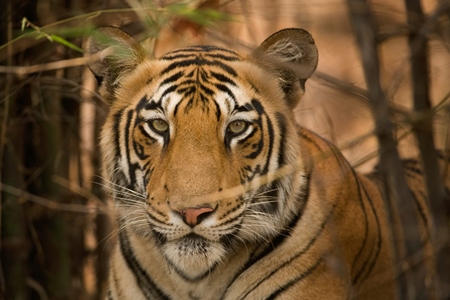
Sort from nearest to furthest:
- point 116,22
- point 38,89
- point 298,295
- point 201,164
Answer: point 201,164, point 298,295, point 116,22, point 38,89

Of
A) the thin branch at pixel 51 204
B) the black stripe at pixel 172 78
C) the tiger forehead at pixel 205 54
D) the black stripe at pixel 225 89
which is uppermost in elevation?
the tiger forehead at pixel 205 54

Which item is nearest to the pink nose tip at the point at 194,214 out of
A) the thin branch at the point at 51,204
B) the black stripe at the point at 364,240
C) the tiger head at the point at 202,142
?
the tiger head at the point at 202,142

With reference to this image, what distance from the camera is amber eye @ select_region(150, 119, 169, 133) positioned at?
3.35 meters

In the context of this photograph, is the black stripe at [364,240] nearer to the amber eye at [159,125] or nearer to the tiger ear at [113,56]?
the amber eye at [159,125]

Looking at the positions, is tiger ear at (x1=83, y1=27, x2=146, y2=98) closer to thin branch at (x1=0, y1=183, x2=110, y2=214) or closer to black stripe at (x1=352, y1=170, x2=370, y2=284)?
black stripe at (x1=352, y1=170, x2=370, y2=284)

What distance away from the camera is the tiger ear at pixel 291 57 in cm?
336

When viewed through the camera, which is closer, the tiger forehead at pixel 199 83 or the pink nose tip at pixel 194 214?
the pink nose tip at pixel 194 214

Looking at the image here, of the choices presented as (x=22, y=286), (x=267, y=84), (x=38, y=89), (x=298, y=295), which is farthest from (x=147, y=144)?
(x=22, y=286)

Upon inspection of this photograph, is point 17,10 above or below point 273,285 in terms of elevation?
above

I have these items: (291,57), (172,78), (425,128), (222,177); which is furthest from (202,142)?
(425,128)

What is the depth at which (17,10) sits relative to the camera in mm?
4512

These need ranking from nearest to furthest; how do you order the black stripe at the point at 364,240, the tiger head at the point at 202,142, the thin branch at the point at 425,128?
the thin branch at the point at 425,128 → the tiger head at the point at 202,142 → the black stripe at the point at 364,240

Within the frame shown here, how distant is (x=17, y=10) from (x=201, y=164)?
1.76m

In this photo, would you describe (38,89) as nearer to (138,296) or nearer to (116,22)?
(116,22)
